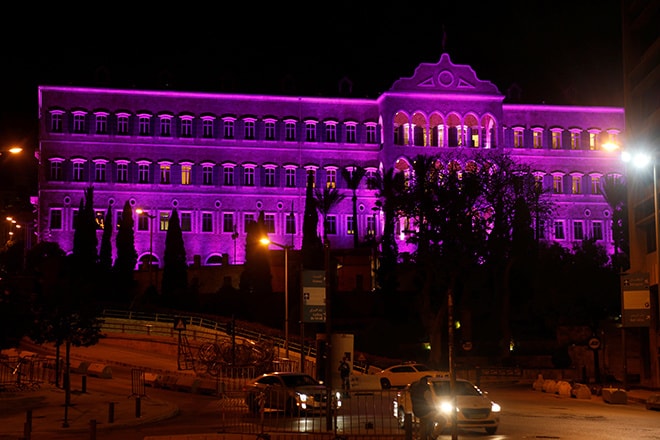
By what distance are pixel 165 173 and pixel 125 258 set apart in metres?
12.5

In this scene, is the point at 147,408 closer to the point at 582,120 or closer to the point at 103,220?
the point at 103,220

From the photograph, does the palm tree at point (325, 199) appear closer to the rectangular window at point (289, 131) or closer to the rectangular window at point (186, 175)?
the rectangular window at point (289, 131)

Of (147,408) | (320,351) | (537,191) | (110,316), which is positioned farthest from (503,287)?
(147,408)

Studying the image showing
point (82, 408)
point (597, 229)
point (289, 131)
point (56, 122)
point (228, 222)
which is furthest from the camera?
point (597, 229)

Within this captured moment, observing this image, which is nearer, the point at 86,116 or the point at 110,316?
the point at 110,316

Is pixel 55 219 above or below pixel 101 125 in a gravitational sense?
below

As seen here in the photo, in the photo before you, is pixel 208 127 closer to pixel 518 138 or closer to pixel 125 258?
pixel 125 258

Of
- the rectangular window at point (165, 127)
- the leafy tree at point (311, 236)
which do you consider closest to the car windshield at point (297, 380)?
the leafy tree at point (311, 236)

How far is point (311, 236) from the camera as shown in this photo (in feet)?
262

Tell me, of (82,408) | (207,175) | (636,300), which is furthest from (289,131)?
(82,408)

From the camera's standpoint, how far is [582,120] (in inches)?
3765

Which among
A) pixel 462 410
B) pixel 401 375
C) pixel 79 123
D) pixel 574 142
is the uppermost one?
pixel 79 123

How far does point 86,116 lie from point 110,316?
102ft

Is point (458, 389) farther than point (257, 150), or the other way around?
point (257, 150)
